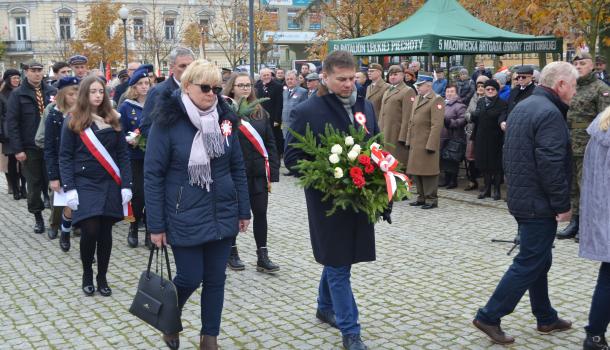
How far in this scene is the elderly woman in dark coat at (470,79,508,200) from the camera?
436 inches

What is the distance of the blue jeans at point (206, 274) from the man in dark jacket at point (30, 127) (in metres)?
5.59

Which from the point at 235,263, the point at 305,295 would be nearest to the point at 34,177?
the point at 235,263

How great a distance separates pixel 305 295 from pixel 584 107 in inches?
163

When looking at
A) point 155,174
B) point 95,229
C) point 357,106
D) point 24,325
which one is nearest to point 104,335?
point 24,325

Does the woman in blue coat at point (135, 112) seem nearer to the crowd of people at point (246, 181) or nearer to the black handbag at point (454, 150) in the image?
the crowd of people at point (246, 181)

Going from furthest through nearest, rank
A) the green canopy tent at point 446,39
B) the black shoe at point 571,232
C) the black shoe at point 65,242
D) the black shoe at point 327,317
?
the green canopy tent at point 446,39 < the black shoe at point 571,232 < the black shoe at point 65,242 < the black shoe at point 327,317

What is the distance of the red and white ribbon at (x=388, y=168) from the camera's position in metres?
4.75

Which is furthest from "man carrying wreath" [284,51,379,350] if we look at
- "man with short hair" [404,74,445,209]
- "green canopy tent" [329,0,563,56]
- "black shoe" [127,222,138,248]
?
"green canopy tent" [329,0,563,56]

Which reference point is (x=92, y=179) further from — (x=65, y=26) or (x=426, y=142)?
(x=65, y=26)

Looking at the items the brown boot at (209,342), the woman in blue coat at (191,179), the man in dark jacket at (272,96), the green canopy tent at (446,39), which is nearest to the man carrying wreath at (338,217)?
the woman in blue coat at (191,179)

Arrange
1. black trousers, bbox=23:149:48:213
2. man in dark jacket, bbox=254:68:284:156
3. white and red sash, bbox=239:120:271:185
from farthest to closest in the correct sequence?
1. man in dark jacket, bbox=254:68:284:156
2. black trousers, bbox=23:149:48:213
3. white and red sash, bbox=239:120:271:185

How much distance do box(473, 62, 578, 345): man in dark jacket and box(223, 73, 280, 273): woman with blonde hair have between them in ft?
8.91

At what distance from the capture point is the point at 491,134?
36.6 feet

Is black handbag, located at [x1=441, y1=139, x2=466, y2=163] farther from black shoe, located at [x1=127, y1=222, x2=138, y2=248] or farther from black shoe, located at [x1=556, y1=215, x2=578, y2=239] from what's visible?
black shoe, located at [x1=127, y1=222, x2=138, y2=248]
